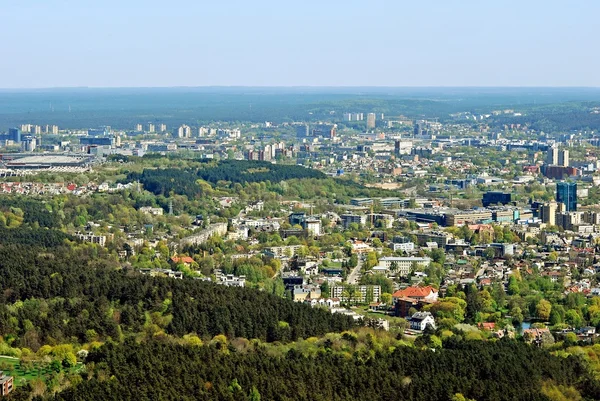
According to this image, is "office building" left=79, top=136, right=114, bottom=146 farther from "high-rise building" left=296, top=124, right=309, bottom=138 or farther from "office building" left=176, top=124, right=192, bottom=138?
"high-rise building" left=296, top=124, right=309, bottom=138

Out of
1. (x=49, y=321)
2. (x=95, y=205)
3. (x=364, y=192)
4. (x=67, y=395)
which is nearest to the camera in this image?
(x=67, y=395)

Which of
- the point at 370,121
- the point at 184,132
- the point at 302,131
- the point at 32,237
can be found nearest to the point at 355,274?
the point at 32,237

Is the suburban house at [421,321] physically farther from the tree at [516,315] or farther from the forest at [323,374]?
the forest at [323,374]

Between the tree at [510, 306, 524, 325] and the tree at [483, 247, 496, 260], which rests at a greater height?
the tree at [510, 306, 524, 325]

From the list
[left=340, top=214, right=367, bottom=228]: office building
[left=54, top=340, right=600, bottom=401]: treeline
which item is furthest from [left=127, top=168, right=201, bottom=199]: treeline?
[left=54, top=340, right=600, bottom=401]: treeline

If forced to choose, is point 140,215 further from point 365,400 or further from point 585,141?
point 585,141

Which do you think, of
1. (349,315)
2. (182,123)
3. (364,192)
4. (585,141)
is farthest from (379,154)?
(349,315)
